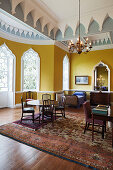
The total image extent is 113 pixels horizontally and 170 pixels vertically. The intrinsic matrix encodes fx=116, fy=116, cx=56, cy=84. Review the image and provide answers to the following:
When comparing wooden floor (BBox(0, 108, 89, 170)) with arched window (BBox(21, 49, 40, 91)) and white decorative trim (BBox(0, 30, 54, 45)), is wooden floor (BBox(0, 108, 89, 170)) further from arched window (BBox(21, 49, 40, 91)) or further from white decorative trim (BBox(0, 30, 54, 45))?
white decorative trim (BBox(0, 30, 54, 45))

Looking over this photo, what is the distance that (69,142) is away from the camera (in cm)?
292

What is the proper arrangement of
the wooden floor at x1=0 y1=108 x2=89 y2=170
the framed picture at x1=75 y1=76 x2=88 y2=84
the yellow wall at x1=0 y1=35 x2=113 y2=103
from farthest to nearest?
the framed picture at x1=75 y1=76 x2=88 y2=84 → the yellow wall at x1=0 y1=35 x2=113 y2=103 → the wooden floor at x1=0 y1=108 x2=89 y2=170

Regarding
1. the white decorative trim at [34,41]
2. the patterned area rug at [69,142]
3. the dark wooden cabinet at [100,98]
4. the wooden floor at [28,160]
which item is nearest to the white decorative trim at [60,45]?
the white decorative trim at [34,41]

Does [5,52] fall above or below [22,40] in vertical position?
below

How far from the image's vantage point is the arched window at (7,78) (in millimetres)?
6836

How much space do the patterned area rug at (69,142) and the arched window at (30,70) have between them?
397cm

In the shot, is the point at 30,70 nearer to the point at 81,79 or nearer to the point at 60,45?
the point at 60,45

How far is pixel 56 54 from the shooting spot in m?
7.47

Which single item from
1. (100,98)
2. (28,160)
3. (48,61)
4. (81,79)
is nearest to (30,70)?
(48,61)

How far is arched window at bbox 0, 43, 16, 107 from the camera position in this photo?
6836mm

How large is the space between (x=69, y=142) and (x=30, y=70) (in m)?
5.84

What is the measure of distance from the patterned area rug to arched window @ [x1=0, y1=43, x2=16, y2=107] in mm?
3344

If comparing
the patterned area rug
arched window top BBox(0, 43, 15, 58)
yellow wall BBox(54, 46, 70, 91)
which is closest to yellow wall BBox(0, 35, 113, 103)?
yellow wall BBox(54, 46, 70, 91)

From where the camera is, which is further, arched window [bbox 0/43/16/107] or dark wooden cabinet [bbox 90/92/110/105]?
dark wooden cabinet [bbox 90/92/110/105]
